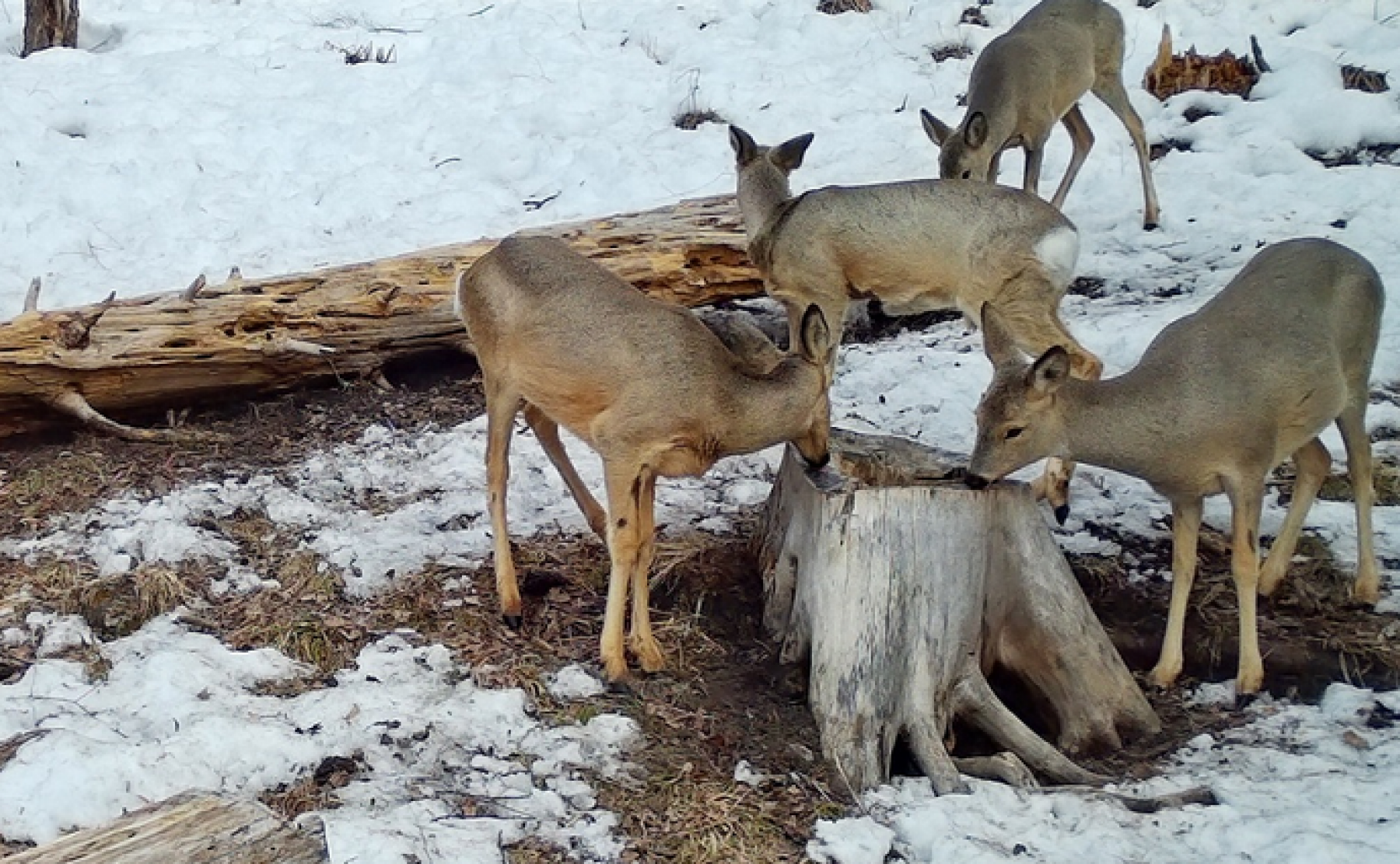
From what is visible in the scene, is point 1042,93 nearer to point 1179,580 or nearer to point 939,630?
point 1179,580

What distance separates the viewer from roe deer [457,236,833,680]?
5758 millimetres

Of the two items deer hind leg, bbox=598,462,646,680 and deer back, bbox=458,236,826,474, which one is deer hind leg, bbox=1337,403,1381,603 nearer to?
deer back, bbox=458,236,826,474

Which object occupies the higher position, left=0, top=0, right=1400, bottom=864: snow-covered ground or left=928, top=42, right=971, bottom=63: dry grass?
left=928, top=42, right=971, bottom=63: dry grass

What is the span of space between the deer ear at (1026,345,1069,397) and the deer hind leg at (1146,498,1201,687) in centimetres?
79

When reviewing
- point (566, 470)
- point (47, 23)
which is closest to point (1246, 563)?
point (566, 470)

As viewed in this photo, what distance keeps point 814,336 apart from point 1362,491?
2.61 meters

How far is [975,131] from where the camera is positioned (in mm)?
9344

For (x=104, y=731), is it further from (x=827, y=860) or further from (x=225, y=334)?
(x=225, y=334)

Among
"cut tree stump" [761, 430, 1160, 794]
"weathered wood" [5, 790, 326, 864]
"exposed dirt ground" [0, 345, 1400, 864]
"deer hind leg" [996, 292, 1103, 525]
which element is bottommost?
"exposed dirt ground" [0, 345, 1400, 864]

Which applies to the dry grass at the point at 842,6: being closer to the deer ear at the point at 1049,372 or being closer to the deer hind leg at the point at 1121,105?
the deer hind leg at the point at 1121,105

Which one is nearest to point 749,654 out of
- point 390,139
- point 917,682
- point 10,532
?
point 917,682

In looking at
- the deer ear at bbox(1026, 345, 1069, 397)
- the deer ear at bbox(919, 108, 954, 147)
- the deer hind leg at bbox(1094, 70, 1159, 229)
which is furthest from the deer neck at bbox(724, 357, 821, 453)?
the deer hind leg at bbox(1094, 70, 1159, 229)

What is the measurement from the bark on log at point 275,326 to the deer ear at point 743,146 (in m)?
0.57

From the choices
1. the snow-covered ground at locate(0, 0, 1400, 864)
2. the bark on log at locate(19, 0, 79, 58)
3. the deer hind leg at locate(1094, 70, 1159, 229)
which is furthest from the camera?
the bark on log at locate(19, 0, 79, 58)
